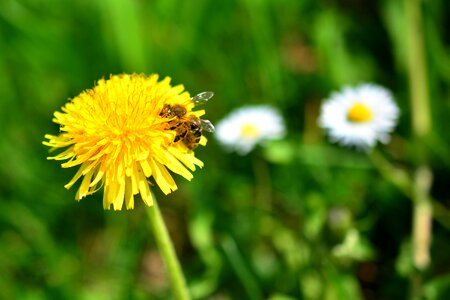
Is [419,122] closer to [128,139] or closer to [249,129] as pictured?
[249,129]

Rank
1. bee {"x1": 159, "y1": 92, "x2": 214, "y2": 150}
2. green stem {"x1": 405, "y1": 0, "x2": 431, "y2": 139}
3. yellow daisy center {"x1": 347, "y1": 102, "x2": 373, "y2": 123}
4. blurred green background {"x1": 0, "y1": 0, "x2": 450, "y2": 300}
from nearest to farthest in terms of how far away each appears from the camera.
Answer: bee {"x1": 159, "y1": 92, "x2": 214, "y2": 150} < blurred green background {"x1": 0, "y1": 0, "x2": 450, "y2": 300} < yellow daisy center {"x1": 347, "y1": 102, "x2": 373, "y2": 123} < green stem {"x1": 405, "y1": 0, "x2": 431, "y2": 139}

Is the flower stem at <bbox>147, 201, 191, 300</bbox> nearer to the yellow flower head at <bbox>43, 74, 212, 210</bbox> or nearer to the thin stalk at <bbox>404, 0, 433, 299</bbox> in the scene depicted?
the yellow flower head at <bbox>43, 74, 212, 210</bbox>

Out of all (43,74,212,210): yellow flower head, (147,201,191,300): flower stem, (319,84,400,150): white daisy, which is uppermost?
(319,84,400,150): white daisy

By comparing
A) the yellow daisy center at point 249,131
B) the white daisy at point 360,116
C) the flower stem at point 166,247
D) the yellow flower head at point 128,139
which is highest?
the yellow daisy center at point 249,131

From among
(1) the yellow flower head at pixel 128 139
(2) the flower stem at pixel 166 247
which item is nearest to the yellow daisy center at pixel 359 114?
(1) the yellow flower head at pixel 128 139

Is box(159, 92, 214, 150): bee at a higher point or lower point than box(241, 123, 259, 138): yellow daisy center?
lower

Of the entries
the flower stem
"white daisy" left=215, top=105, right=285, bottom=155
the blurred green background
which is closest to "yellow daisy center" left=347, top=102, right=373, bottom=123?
the blurred green background

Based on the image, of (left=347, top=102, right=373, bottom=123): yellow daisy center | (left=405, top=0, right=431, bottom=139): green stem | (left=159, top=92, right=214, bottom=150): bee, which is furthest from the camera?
(left=405, top=0, right=431, bottom=139): green stem

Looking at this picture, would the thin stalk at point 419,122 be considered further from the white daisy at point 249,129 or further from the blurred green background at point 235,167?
the white daisy at point 249,129
